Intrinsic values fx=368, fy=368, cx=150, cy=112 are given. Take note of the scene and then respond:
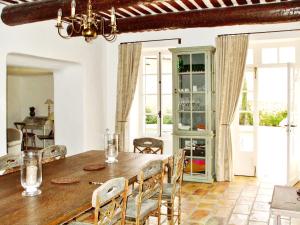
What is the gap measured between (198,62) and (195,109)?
81 centimetres

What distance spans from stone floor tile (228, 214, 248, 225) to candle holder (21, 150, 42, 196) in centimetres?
250

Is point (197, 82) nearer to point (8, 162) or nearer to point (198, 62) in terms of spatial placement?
point (198, 62)

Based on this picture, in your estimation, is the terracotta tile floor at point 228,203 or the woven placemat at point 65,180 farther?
the terracotta tile floor at point 228,203

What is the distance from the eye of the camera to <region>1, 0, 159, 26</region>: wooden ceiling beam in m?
4.28

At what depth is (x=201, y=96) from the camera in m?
6.35

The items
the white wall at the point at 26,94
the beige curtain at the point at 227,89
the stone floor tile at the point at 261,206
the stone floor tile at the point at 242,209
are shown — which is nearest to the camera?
the stone floor tile at the point at 242,209

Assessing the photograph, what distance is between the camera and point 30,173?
8.82 feet

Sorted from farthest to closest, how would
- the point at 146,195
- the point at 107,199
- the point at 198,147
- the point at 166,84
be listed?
the point at 166,84, the point at 198,147, the point at 146,195, the point at 107,199

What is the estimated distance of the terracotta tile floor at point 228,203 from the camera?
4402 millimetres

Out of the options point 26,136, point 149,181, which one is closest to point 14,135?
point 26,136

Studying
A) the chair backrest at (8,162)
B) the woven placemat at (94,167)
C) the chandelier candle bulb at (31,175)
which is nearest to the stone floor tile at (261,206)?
the woven placemat at (94,167)

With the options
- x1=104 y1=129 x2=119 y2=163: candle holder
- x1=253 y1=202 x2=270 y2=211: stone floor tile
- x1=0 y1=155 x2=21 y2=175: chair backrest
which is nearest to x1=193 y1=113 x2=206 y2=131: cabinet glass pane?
x1=253 y1=202 x2=270 y2=211: stone floor tile

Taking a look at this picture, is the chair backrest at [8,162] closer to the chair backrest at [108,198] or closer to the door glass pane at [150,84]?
the chair backrest at [108,198]

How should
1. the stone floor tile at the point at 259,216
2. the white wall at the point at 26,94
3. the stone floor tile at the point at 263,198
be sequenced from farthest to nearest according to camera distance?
the white wall at the point at 26,94 → the stone floor tile at the point at 263,198 → the stone floor tile at the point at 259,216
